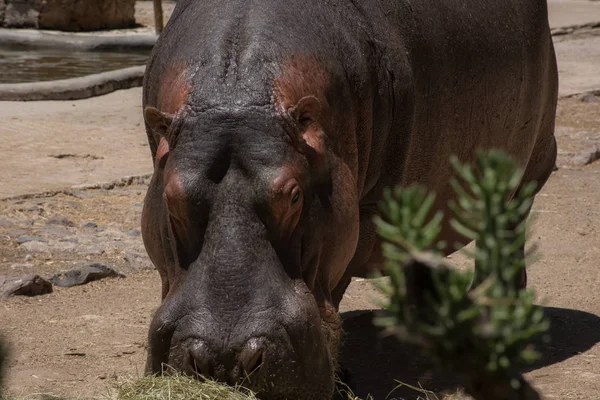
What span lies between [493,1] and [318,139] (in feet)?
5.01

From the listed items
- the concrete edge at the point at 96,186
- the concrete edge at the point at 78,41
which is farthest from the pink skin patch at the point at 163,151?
the concrete edge at the point at 78,41

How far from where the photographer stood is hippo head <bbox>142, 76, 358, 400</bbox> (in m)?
2.66

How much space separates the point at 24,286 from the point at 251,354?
243cm

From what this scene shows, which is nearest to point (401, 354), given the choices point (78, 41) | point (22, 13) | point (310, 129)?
point (310, 129)

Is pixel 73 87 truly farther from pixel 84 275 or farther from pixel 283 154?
pixel 283 154

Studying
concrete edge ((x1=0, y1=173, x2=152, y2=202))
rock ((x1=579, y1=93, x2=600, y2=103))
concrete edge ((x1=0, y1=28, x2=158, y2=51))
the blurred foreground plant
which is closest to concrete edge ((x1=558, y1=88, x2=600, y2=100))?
rock ((x1=579, y1=93, x2=600, y2=103))

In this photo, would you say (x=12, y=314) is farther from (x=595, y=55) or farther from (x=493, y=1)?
(x=595, y=55)

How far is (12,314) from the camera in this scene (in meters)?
4.57

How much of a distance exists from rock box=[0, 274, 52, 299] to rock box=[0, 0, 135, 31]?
10.5 m

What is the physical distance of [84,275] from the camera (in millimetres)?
5035

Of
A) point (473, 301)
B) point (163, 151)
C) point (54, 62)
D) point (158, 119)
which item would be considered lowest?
point (54, 62)

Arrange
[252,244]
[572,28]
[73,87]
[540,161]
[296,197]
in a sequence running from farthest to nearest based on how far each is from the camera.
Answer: [572,28] < [73,87] < [540,161] < [296,197] < [252,244]

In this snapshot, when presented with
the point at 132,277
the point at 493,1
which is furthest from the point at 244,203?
the point at 132,277

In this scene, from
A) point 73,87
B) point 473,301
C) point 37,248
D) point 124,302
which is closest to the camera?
point 473,301
